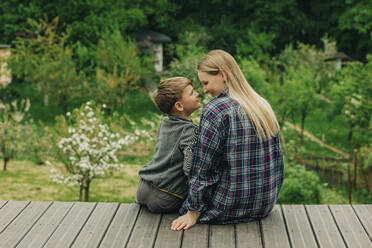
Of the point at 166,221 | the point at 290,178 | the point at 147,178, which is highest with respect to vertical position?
the point at 147,178

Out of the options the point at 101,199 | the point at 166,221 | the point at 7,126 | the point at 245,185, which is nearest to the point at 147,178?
the point at 166,221

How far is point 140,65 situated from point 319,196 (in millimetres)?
15530

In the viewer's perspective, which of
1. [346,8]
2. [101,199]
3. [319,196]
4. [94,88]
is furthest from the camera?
[346,8]

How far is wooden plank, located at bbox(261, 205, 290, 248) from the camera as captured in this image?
339 cm

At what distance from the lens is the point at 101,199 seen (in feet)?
36.1

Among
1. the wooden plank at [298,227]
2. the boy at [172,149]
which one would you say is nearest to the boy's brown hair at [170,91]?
the boy at [172,149]

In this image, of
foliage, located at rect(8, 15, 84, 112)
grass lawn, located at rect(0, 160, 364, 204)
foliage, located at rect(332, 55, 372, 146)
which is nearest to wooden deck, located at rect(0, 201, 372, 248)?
grass lawn, located at rect(0, 160, 364, 204)

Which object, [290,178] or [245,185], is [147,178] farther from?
[290,178]

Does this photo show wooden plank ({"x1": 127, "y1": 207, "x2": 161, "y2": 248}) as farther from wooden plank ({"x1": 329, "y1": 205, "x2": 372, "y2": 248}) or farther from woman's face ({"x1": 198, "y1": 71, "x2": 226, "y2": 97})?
wooden plank ({"x1": 329, "y1": 205, "x2": 372, "y2": 248})

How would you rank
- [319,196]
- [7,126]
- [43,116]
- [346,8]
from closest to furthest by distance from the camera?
[319,196] → [7,126] → [43,116] → [346,8]

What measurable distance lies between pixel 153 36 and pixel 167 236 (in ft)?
78.0

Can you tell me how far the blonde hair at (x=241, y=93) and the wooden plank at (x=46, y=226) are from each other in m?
1.64

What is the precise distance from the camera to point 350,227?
3.69m

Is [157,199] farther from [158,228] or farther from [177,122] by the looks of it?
[177,122]
